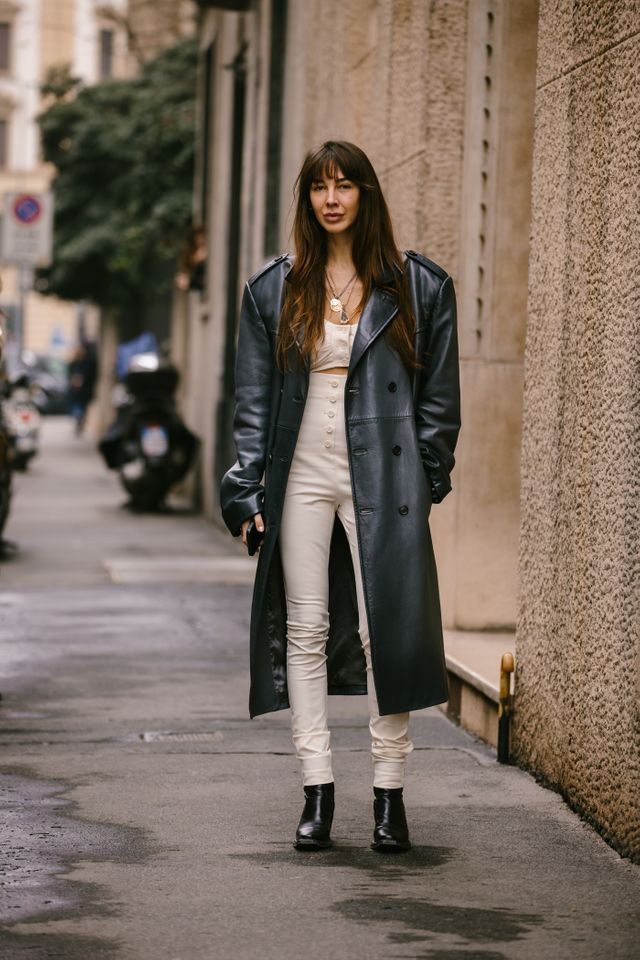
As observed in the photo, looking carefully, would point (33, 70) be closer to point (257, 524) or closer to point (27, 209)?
point (27, 209)

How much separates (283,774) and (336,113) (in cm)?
596

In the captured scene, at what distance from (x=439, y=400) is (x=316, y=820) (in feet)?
4.11

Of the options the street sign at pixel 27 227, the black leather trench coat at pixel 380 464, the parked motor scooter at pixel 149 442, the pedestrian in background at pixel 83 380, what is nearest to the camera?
the black leather trench coat at pixel 380 464

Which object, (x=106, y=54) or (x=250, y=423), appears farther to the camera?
(x=106, y=54)

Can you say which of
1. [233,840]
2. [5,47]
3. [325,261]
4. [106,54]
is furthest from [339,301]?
[5,47]

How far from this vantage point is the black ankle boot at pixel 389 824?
4980 millimetres

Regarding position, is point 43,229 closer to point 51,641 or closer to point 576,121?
point 51,641

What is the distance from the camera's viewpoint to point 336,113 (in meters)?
11.0

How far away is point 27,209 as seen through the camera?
1909 centimetres

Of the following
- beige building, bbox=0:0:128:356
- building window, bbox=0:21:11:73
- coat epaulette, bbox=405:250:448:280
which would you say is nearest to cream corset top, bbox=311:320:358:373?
coat epaulette, bbox=405:250:448:280

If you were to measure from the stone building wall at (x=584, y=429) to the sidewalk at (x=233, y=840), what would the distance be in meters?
0.27

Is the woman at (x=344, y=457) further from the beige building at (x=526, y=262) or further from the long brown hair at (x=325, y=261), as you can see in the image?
the beige building at (x=526, y=262)

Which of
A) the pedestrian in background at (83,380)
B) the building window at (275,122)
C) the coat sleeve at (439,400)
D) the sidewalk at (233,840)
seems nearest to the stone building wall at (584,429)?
the sidewalk at (233,840)

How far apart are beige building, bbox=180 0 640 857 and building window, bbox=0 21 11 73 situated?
163ft
